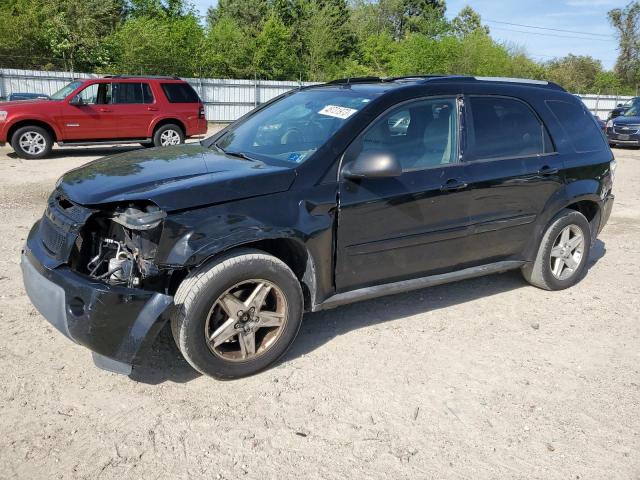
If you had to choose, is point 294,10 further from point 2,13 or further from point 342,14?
point 2,13

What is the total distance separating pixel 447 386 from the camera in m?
3.42

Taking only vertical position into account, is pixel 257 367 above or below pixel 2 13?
below

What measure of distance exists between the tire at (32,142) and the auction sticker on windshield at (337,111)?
9.78 meters

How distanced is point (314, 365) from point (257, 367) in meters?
0.40

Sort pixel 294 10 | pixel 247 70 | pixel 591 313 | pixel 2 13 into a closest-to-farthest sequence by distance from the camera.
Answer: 1. pixel 591 313
2. pixel 2 13
3. pixel 247 70
4. pixel 294 10

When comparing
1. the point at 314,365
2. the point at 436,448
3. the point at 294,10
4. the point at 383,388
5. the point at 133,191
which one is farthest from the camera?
→ the point at 294,10

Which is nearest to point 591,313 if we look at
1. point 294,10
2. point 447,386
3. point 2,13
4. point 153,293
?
point 447,386

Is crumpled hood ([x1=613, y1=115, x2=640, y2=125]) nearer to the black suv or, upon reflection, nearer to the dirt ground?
the black suv

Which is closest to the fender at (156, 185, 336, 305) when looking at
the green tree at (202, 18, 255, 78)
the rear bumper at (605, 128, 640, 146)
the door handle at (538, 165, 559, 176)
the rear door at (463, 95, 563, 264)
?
the rear door at (463, 95, 563, 264)

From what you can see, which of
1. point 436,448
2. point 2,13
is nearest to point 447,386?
point 436,448

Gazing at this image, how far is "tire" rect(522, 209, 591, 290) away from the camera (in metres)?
4.75

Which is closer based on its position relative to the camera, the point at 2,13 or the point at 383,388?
the point at 383,388

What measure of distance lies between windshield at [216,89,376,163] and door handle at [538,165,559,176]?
1579mm

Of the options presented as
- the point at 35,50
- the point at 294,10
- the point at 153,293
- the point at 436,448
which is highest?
the point at 294,10
